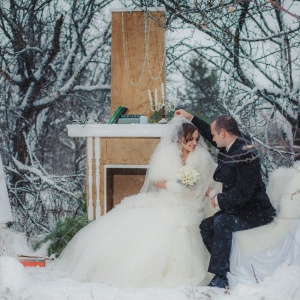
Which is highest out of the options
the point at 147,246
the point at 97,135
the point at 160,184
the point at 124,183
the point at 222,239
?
the point at 97,135

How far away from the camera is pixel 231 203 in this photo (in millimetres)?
4727

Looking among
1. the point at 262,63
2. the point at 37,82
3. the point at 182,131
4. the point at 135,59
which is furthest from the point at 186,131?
the point at 37,82

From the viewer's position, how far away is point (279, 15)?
8219 mm

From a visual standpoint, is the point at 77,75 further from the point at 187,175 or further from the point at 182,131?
the point at 187,175

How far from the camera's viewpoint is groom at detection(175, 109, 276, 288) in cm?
462

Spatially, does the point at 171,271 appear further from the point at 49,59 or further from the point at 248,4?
the point at 49,59

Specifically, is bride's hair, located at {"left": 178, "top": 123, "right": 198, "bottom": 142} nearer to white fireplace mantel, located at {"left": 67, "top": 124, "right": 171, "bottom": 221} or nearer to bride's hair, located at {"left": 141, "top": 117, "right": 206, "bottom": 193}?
bride's hair, located at {"left": 141, "top": 117, "right": 206, "bottom": 193}

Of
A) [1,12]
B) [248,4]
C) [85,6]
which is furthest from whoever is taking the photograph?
[85,6]

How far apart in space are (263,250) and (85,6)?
7.70 m

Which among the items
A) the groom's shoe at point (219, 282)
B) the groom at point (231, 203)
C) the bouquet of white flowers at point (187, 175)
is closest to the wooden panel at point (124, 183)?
the bouquet of white flowers at point (187, 175)

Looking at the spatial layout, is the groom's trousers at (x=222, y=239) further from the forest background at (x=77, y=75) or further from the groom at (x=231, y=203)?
the forest background at (x=77, y=75)

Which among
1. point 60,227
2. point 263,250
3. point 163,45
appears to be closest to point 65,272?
point 60,227

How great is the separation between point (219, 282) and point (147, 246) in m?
0.73

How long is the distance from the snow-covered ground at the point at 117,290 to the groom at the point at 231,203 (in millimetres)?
313
